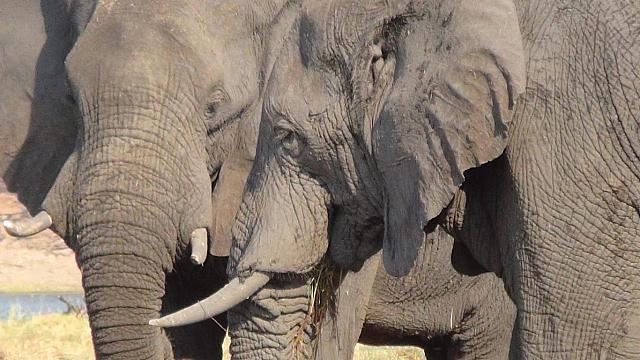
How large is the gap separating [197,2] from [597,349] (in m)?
2.34

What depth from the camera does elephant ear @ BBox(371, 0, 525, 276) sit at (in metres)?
3.89

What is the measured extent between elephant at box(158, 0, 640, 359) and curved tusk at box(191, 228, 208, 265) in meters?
1.51

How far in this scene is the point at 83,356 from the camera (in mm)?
8305

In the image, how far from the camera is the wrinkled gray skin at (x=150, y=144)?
564 centimetres

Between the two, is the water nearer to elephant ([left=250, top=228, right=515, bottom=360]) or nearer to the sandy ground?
the sandy ground

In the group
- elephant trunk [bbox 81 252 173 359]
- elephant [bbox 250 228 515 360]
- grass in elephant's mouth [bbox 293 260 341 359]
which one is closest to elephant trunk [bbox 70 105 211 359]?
Result: elephant trunk [bbox 81 252 173 359]

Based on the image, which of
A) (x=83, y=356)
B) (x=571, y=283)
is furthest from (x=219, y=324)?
(x=83, y=356)

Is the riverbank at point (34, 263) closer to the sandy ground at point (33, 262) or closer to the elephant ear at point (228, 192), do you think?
the sandy ground at point (33, 262)

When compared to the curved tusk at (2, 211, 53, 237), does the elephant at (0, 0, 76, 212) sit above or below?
above

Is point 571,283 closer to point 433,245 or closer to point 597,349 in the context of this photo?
point 597,349

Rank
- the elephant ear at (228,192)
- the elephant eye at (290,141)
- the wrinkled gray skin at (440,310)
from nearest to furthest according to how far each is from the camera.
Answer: the elephant eye at (290,141) → the elephant ear at (228,192) → the wrinkled gray skin at (440,310)

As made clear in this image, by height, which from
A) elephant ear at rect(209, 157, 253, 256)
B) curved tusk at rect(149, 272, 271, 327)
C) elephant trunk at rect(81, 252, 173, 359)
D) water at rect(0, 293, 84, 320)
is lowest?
curved tusk at rect(149, 272, 271, 327)

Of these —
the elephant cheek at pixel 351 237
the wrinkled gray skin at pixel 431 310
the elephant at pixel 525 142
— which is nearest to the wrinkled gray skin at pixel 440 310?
the wrinkled gray skin at pixel 431 310

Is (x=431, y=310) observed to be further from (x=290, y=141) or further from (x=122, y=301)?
(x=290, y=141)
